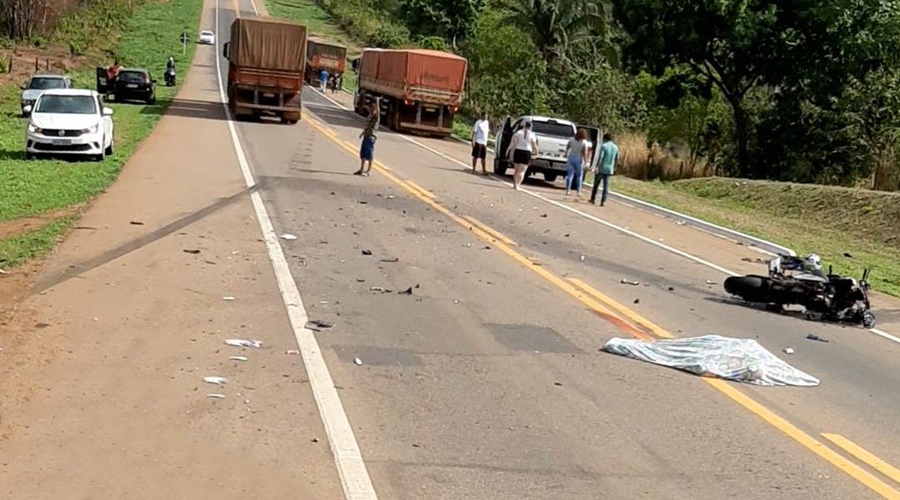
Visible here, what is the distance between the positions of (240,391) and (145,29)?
3451 inches

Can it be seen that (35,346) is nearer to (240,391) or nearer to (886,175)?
(240,391)

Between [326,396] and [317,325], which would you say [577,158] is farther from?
[326,396]

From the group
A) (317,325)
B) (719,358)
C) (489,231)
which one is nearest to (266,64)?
(489,231)

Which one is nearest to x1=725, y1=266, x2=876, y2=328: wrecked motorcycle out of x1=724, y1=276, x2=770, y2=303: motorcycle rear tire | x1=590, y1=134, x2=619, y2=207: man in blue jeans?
x1=724, y1=276, x2=770, y2=303: motorcycle rear tire

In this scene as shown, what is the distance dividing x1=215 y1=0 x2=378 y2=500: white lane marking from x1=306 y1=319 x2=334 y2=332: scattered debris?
0.05 meters

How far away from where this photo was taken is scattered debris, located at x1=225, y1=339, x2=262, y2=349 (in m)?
9.27

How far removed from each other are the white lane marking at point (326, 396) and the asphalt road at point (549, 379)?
0.09m

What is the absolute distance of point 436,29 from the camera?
7762 cm

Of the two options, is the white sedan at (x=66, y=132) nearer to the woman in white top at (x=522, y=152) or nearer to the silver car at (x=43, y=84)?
the woman in white top at (x=522, y=152)

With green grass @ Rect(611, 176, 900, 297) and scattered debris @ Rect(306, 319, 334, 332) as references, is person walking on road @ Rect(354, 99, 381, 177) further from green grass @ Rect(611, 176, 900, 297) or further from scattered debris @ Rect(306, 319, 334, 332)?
scattered debris @ Rect(306, 319, 334, 332)

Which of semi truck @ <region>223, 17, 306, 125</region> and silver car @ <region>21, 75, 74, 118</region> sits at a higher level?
semi truck @ <region>223, 17, 306, 125</region>

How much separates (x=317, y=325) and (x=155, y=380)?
7.71ft

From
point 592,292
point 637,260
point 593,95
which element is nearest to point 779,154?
point 593,95

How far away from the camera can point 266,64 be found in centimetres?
3925
